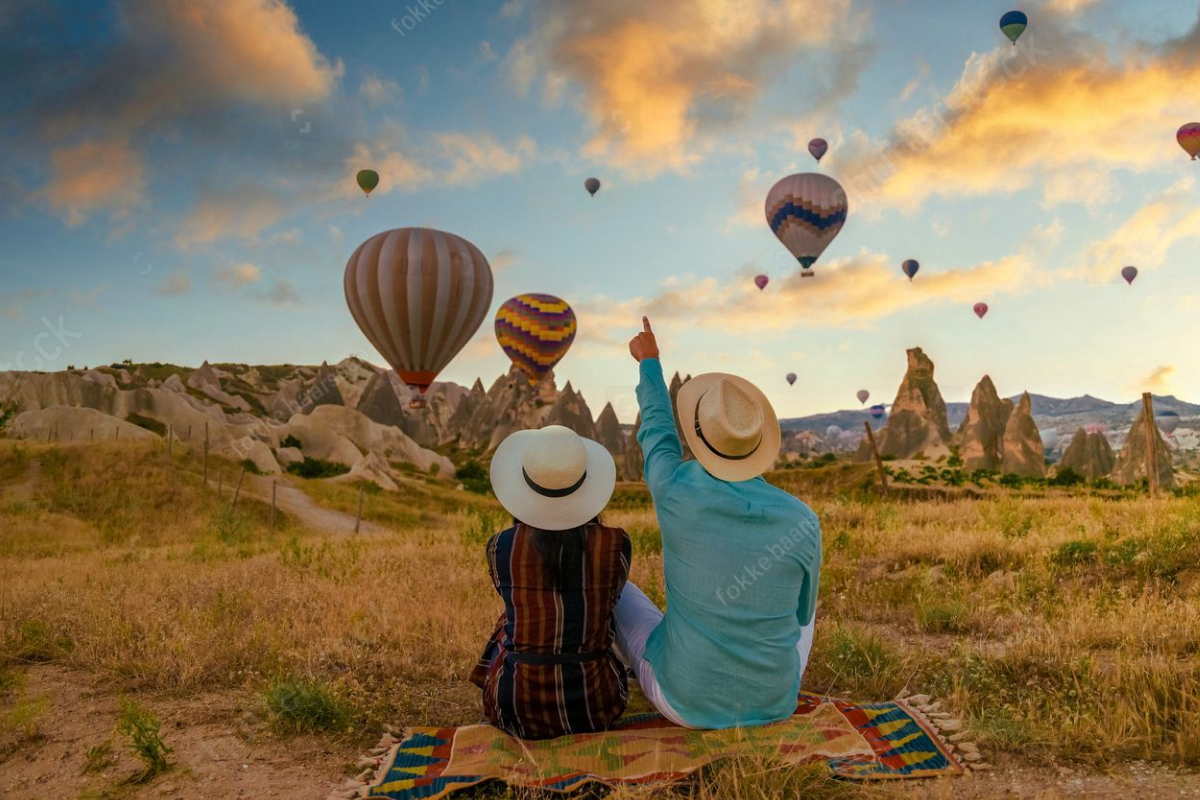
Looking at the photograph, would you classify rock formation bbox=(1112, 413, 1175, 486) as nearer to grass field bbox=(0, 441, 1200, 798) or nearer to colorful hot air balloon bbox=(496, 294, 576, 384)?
colorful hot air balloon bbox=(496, 294, 576, 384)

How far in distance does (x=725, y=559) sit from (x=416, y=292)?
19571 millimetres

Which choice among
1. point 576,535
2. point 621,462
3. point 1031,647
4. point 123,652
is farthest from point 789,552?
point 621,462

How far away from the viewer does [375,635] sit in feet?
21.7

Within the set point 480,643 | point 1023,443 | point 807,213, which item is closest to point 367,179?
point 807,213

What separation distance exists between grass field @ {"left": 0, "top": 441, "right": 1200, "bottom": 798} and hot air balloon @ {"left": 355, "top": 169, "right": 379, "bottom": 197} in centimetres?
2484

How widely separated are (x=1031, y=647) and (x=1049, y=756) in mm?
1557

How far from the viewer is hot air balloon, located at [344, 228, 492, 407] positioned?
73.0 ft

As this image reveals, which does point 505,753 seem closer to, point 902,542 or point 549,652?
point 549,652

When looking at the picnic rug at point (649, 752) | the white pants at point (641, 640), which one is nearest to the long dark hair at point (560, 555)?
the white pants at point (641, 640)

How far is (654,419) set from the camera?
4258 millimetres

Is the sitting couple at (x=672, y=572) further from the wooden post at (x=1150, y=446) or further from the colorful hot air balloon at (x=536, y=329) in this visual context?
the colorful hot air balloon at (x=536, y=329)

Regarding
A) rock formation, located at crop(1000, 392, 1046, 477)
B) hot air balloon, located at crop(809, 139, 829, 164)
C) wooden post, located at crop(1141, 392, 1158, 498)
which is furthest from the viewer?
rock formation, located at crop(1000, 392, 1046, 477)

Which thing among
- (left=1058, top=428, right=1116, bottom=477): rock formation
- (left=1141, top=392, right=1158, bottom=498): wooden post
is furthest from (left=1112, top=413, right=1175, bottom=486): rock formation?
(left=1141, top=392, right=1158, bottom=498): wooden post

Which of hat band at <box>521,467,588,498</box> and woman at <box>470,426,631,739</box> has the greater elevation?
hat band at <box>521,467,588,498</box>
